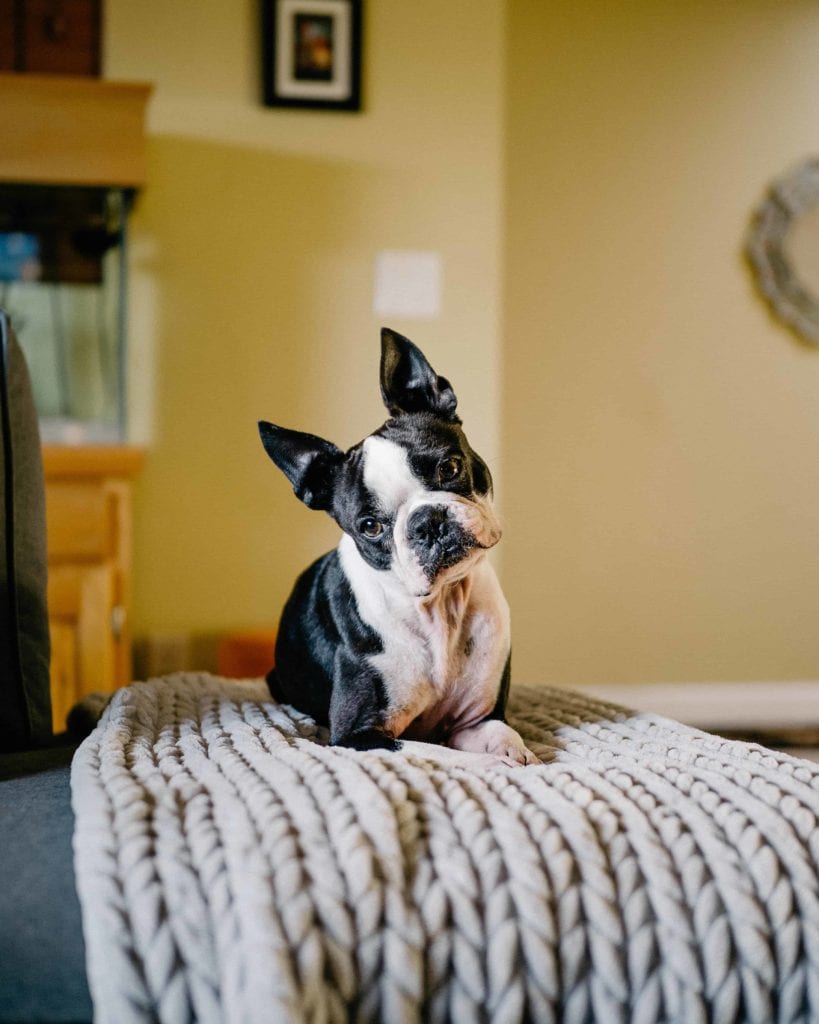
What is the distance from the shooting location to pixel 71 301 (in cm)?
313

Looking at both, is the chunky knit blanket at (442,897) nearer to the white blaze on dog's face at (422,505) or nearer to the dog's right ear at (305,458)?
the white blaze on dog's face at (422,505)

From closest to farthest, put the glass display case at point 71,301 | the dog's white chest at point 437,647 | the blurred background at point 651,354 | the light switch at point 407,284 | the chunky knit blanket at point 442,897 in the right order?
the chunky knit blanket at point 442,897
the dog's white chest at point 437,647
the glass display case at point 71,301
the light switch at point 407,284
the blurred background at point 651,354

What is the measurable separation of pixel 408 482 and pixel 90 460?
1.60 metres

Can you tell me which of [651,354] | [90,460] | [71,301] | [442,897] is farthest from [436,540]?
[651,354]

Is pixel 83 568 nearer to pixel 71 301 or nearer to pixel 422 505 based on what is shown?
pixel 71 301

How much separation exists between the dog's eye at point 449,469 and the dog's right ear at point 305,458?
0.12 m

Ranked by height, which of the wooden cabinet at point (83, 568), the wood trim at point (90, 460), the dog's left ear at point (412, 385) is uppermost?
the dog's left ear at point (412, 385)

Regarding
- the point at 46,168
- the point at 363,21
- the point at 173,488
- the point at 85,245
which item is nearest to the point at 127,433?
the point at 173,488

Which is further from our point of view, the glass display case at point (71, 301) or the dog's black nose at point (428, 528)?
the glass display case at point (71, 301)

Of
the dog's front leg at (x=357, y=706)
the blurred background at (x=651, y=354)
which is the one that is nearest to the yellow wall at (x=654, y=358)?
the blurred background at (x=651, y=354)

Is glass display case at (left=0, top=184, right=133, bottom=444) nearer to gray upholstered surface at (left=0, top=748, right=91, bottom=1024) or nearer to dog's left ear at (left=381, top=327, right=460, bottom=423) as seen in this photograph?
dog's left ear at (left=381, top=327, right=460, bottom=423)

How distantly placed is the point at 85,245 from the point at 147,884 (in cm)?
272

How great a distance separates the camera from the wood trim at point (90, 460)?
2.50 m

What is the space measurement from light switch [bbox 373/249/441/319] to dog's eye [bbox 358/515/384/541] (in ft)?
6.82
